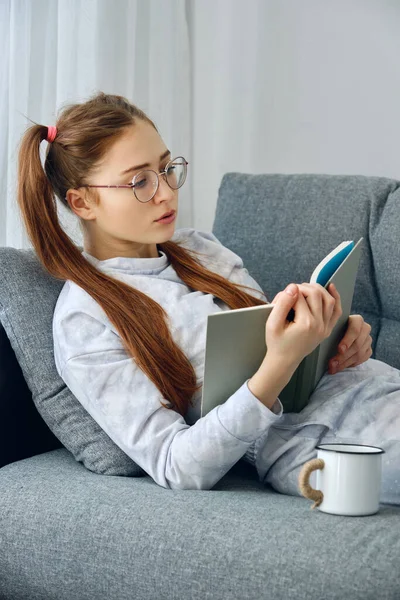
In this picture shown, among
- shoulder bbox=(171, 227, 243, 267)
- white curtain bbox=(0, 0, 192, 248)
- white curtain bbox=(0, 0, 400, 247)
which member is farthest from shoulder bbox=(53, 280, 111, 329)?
white curtain bbox=(0, 0, 400, 247)

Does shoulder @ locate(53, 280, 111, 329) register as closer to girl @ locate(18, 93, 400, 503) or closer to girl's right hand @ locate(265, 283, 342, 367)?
girl @ locate(18, 93, 400, 503)

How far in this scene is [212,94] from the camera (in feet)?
8.49

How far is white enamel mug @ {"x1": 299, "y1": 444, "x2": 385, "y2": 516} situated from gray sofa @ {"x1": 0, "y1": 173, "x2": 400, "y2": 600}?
0.06 ft

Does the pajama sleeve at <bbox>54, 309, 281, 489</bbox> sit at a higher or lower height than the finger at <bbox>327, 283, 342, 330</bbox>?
lower

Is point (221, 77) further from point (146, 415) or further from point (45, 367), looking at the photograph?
point (146, 415)

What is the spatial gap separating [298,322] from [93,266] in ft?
1.51

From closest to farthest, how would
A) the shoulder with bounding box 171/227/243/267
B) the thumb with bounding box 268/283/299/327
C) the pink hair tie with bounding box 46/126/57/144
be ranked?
the thumb with bounding box 268/283/299/327 → the pink hair tie with bounding box 46/126/57/144 → the shoulder with bounding box 171/227/243/267

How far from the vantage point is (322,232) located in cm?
183

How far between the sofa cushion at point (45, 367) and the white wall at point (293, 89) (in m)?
1.15

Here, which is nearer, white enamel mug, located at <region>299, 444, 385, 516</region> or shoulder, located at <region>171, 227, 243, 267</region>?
white enamel mug, located at <region>299, 444, 385, 516</region>

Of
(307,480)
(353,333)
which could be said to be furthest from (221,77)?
(307,480)

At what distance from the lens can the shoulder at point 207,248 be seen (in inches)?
67.3

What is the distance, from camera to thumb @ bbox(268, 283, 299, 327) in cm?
121

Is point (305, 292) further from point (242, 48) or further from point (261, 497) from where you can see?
point (242, 48)
